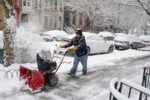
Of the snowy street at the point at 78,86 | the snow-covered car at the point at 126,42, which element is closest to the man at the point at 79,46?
the snowy street at the point at 78,86

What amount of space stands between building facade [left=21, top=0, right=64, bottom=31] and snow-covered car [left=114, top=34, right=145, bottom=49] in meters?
16.9

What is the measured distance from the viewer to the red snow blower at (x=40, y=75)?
8698 mm

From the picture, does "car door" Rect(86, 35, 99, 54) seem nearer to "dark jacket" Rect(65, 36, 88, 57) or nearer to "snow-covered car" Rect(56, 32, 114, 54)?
"snow-covered car" Rect(56, 32, 114, 54)

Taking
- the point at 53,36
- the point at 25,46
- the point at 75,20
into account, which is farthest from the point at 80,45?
the point at 75,20

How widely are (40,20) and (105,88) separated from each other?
113ft

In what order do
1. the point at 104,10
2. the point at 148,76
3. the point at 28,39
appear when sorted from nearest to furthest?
1. the point at 148,76
2. the point at 28,39
3. the point at 104,10

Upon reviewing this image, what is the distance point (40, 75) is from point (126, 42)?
16.3 meters

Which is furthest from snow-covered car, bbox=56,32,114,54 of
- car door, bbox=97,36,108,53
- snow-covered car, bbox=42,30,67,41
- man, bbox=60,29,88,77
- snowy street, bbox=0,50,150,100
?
snow-covered car, bbox=42,30,67,41

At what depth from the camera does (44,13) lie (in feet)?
144

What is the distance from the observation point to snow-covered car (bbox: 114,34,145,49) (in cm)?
2388

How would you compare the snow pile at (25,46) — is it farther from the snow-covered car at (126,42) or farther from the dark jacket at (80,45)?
the snow-covered car at (126,42)

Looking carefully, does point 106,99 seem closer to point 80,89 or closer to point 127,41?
point 80,89

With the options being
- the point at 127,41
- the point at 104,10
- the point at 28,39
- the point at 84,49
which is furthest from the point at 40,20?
the point at 84,49

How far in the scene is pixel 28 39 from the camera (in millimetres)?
13297
